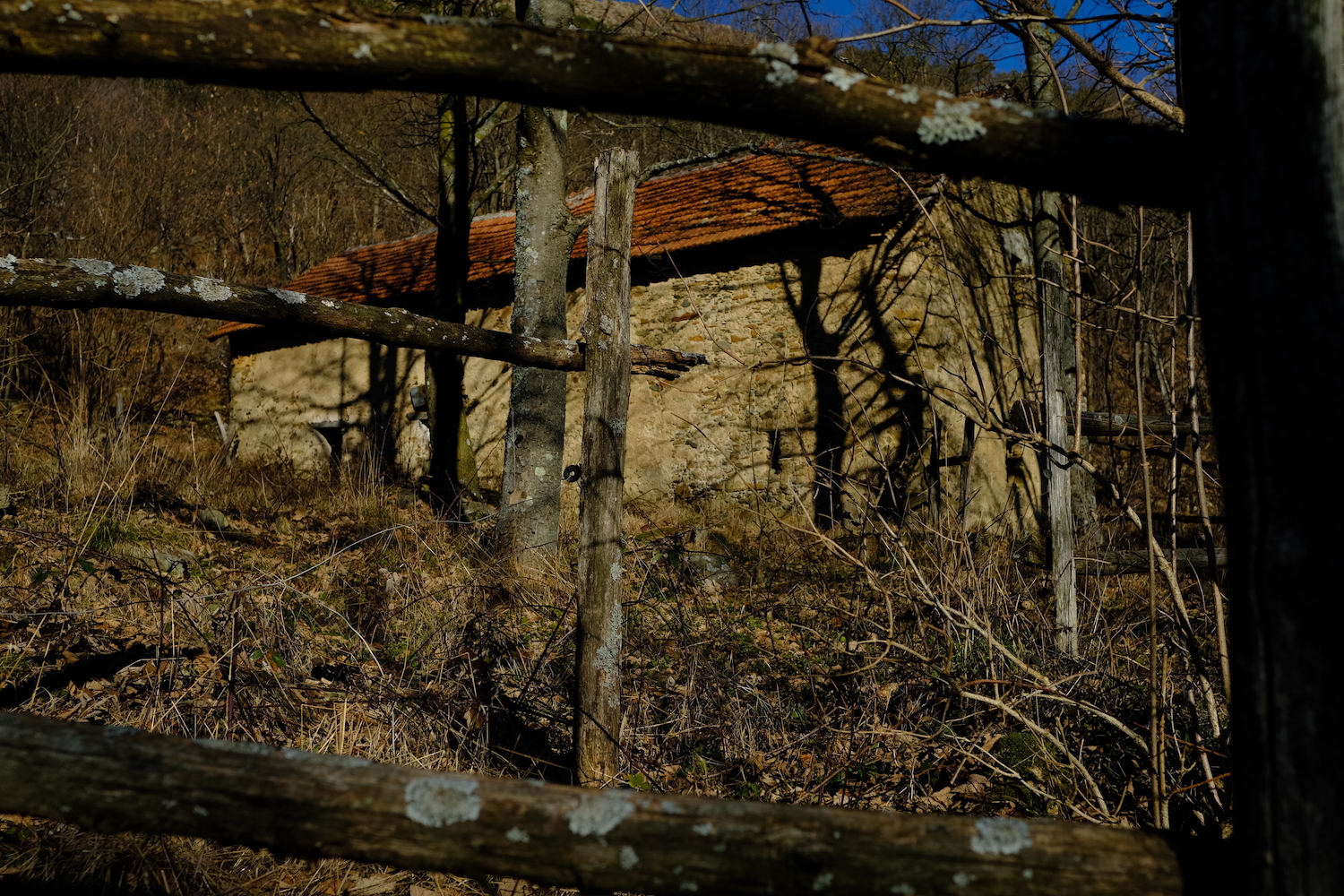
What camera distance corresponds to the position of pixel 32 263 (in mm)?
2029

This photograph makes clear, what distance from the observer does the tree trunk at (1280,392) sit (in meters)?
0.91

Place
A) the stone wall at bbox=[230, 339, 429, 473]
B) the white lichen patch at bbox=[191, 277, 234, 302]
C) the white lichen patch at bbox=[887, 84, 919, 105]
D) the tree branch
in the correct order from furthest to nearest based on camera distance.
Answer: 1. the stone wall at bbox=[230, 339, 429, 473]
2. the tree branch
3. the white lichen patch at bbox=[191, 277, 234, 302]
4. the white lichen patch at bbox=[887, 84, 919, 105]

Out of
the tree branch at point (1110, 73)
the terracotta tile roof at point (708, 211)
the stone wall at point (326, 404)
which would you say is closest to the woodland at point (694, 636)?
the tree branch at point (1110, 73)

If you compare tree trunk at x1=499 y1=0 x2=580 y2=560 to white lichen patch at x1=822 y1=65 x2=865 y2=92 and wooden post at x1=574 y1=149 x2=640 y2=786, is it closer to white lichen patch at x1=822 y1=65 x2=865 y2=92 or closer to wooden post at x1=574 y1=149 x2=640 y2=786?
wooden post at x1=574 y1=149 x2=640 y2=786

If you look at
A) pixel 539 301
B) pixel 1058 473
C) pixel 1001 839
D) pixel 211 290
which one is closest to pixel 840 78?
pixel 1001 839

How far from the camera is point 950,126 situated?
1.12 m

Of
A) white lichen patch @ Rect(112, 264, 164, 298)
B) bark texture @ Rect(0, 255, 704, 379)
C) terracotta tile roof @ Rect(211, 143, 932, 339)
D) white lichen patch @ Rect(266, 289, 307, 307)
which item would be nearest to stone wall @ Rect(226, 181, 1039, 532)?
terracotta tile roof @ Rect(211, 143, 932, 339)

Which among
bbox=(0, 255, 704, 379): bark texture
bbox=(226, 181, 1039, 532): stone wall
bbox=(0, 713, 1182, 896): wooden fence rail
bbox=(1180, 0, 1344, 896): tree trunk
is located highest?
bbox=(226, 181, 1039, 532): stone wall

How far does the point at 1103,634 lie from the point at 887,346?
4688mm

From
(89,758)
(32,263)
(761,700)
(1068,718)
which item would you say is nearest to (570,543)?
(761,700)

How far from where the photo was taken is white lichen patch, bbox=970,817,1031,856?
3.42ft

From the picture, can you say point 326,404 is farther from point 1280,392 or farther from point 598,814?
point 1280,392

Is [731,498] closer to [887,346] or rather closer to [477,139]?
[887,346]

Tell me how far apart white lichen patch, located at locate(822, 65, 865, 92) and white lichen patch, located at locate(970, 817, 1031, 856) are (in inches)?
39.1
